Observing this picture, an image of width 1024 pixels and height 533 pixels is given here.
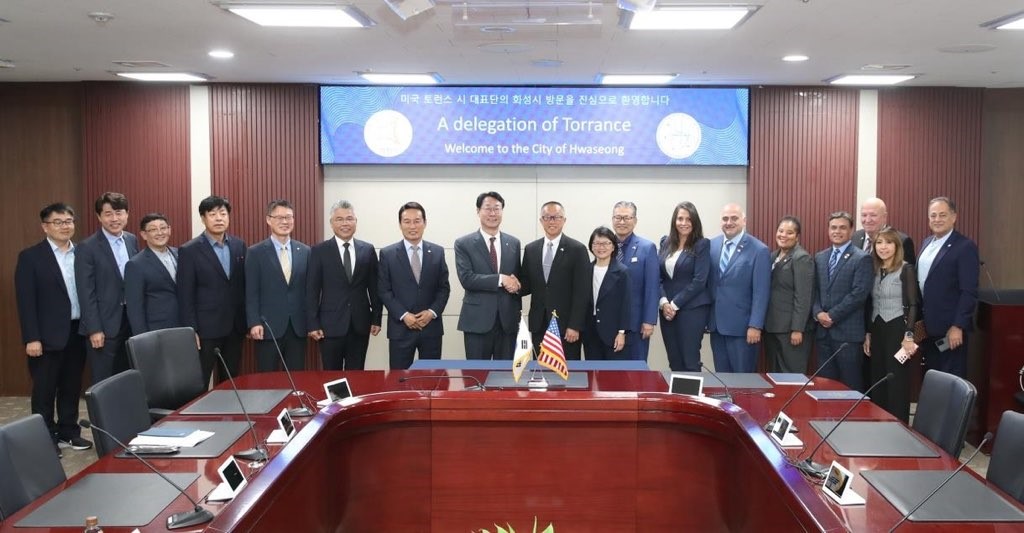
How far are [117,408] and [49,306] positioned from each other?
9.40ft

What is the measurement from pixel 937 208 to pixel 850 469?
149 inches

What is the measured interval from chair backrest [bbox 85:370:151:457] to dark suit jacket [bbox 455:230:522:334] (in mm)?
2656

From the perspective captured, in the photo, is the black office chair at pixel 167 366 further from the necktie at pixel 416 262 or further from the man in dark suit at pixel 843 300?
the man in dark suit at pixel 843 300

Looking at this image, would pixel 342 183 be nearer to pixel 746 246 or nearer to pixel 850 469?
pixel 746 246

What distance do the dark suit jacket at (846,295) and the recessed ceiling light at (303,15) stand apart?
369 cm

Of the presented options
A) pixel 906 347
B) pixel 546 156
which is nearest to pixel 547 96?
pixel 546 156

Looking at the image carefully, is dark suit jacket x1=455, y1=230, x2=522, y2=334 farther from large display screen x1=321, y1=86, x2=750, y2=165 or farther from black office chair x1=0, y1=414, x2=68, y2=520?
black office chair x1=0, y1=414, x2=68, y2=520

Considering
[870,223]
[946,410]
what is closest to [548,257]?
[870,223]

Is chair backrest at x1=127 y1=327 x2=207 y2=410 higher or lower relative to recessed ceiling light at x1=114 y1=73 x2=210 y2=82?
lower

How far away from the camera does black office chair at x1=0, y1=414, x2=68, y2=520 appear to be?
2.62 meters

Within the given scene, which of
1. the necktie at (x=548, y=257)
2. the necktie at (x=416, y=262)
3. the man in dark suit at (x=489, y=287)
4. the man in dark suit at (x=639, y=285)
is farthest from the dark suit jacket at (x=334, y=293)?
the man in dark suit at (x=639, y=285)

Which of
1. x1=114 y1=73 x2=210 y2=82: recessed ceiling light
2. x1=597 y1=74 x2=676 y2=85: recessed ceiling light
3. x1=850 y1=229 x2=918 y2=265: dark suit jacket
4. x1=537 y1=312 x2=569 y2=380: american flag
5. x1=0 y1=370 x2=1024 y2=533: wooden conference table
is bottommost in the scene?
x1=0 y1=370 x2=1024 y2=533: wooden conference table

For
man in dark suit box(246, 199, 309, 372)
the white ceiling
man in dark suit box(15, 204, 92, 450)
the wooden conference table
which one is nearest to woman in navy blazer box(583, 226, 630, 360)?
the white ceiling

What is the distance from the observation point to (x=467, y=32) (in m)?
5.28
